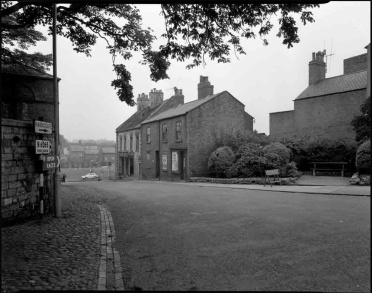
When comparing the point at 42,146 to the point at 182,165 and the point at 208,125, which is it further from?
the point at 208,125

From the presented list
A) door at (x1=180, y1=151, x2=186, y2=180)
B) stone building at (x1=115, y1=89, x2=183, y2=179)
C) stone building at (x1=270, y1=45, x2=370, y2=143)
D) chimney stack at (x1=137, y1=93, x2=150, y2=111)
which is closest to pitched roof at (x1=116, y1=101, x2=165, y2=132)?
stone building at (x1=115, y1=89, x2=183, y2=179)

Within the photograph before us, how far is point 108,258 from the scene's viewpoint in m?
5.64

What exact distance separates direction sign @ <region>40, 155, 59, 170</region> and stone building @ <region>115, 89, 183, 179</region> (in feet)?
83.8

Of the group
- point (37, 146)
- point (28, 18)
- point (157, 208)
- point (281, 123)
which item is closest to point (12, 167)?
point (37, 146)

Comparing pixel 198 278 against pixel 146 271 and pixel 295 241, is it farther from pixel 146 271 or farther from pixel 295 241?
pixel 295 241

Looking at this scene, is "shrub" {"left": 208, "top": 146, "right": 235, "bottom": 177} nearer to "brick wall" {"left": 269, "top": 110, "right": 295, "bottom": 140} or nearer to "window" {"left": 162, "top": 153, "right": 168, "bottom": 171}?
"window" {"left": 162, "top": 153, "right": 168, "bottom": 171}

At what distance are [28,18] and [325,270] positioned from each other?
340 inches

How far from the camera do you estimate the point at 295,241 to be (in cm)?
610

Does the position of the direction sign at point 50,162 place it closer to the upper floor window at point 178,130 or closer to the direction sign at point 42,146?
the direction sign at point 42,146

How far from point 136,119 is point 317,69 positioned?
23117 millimetres

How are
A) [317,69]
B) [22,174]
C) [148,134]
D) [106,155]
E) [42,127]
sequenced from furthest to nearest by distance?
[106,155] → [148,134] → [317,69] → [42,127] → [22,174]

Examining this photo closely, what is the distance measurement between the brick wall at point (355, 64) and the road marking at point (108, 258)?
29892mm

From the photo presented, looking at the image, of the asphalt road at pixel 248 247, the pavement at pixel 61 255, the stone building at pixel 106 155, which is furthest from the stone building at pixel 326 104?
the stone building at pixel 106 155

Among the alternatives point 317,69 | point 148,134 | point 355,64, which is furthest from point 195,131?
point 355,64
